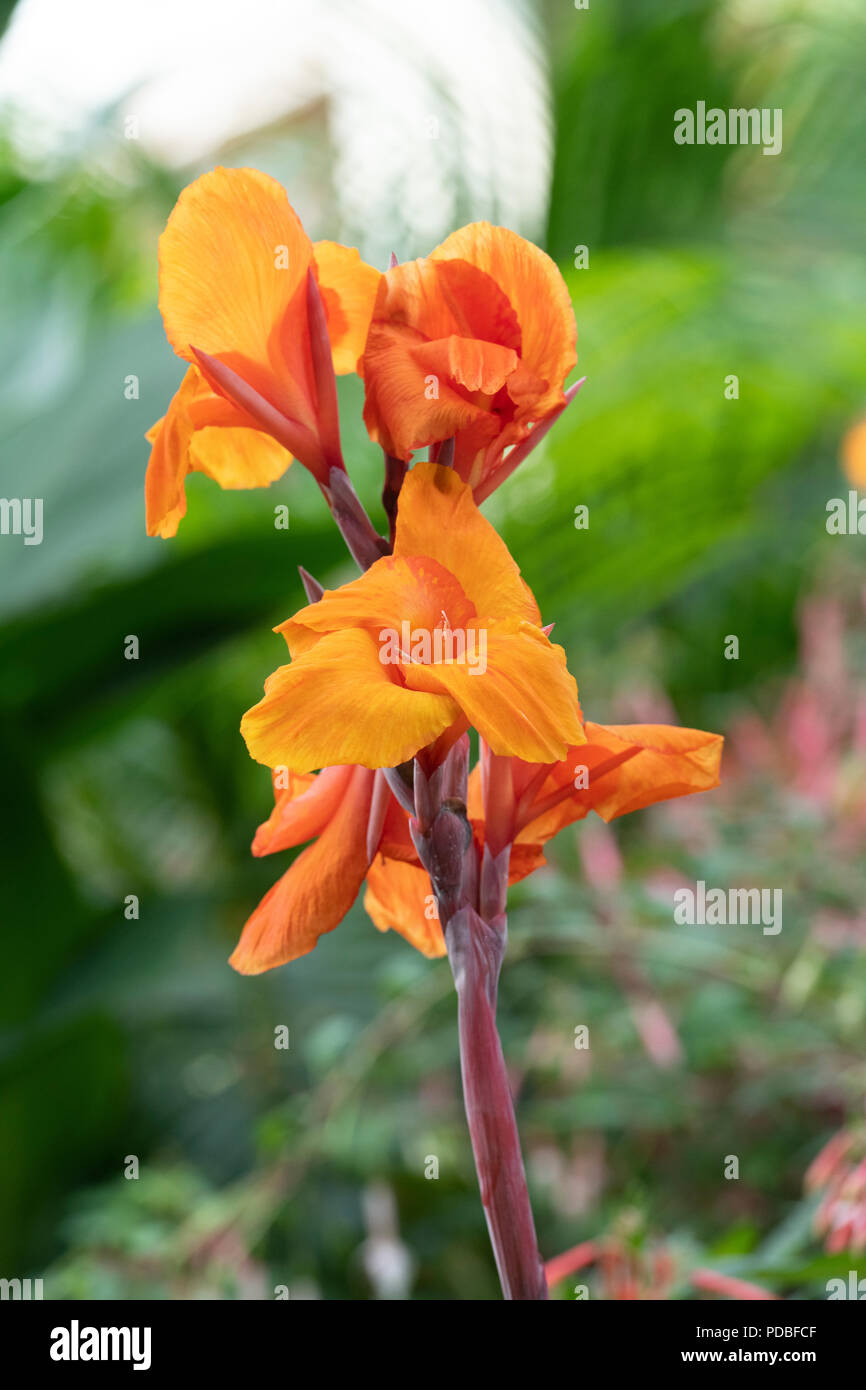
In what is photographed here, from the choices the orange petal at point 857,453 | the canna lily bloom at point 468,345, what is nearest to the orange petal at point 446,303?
the canna lily bloom at point 468,345

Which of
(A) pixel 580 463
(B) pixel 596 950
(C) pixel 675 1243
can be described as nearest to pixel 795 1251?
(C) pixel 675 1243

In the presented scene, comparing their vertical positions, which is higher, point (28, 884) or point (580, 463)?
point (580, 463)

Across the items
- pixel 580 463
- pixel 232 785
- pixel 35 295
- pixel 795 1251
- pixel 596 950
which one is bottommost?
pixel 795 1251

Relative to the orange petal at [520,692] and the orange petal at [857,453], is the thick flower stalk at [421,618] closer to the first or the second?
the orange petal at [520,692]

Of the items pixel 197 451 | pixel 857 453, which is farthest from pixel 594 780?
pixel 857 453

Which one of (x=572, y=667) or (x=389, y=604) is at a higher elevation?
(x=572, y=667)

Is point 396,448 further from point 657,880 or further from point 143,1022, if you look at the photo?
point 143,1022

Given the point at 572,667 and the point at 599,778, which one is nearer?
the point at 599,778

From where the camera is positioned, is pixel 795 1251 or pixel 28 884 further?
pixel 28 884

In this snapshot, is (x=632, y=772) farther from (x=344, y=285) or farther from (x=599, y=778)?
(x=344, y=285)
